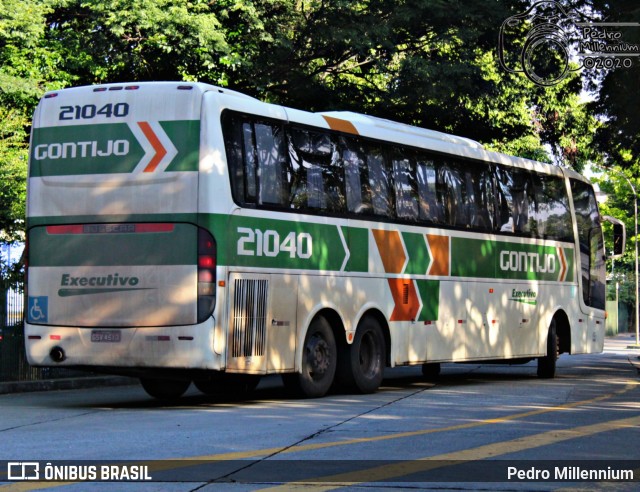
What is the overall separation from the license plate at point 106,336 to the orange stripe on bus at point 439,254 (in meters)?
6.12

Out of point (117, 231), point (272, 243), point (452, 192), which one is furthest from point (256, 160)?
point (452, 192)

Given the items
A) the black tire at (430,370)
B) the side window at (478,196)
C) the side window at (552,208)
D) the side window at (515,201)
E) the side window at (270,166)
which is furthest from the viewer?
the black tire at (430,370)

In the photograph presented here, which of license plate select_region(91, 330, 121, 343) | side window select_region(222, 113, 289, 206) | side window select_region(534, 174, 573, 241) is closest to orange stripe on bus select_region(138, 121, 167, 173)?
side window select_region(222, 113, 289, 206)

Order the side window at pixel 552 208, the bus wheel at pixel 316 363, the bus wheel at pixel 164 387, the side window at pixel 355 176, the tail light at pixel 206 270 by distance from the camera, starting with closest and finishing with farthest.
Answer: the tail light at pixel 206 270 < the bus wheel at pixel 316 363 < the bus wheel at pixel 164 387 < the side window at pixel 355 176 < the side window at pixel 552 208

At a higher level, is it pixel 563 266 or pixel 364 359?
pixel 563 266

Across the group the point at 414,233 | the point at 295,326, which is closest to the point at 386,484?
the point at 295,326

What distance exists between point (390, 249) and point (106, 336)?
5.06 metres

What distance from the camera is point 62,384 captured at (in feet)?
65.8

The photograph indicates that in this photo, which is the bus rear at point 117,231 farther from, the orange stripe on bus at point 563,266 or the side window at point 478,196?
the orange stripe on bus at point 563,266

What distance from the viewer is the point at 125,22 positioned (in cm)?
2297

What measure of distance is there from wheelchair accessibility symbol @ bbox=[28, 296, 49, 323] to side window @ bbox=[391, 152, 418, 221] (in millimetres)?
5618

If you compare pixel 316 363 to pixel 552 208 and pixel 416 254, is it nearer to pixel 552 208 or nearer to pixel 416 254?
pixel 416 254

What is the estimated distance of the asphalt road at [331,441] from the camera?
8359 mm

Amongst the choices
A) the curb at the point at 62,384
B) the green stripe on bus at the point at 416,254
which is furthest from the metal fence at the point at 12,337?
the green stripe on bus at the point at 416,254
